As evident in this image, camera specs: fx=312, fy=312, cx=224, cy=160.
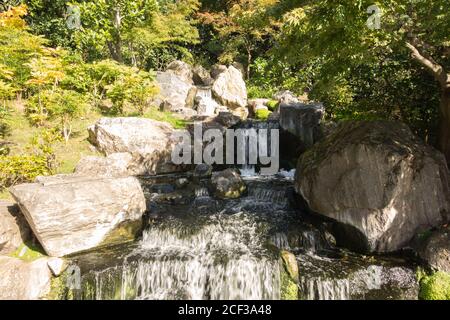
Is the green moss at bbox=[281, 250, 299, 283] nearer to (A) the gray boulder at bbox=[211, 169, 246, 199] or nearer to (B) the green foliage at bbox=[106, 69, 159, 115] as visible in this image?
(A) the gray boulder at bbox=[211, 169, 246, 199]

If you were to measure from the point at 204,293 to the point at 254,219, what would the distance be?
3.01 m

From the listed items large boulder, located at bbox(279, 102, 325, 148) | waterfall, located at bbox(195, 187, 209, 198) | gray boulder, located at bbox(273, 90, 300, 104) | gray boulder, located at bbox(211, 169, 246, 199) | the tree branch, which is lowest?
waterfall, located at bbox(195, 187, 209, 198)

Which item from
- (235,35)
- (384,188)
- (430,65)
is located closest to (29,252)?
(384,188)

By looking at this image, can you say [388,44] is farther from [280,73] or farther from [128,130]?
[280,73]

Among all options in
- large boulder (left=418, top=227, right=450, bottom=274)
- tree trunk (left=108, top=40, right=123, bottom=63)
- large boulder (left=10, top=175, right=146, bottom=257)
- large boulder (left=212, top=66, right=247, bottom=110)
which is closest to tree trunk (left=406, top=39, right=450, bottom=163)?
large boulder (left=418, top=227, right=450, bottom=274)

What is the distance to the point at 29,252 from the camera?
24.7 feet

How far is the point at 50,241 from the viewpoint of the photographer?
7406 mm

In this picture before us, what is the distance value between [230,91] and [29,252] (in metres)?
16.5

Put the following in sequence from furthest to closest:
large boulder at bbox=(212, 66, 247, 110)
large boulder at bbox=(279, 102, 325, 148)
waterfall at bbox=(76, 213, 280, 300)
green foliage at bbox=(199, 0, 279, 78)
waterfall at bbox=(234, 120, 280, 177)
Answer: green foliage at bbox=(199, 0, 279, 78), large boulder at bbox=(212, 66, 247, 110), waterfall at bbox=(234, 120, 280, 177), large boulder at bbox=(279, 102, 325, 148), waterfall at bbox=(76, 213, 280, 300)

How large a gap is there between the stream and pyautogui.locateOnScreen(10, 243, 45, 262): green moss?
3.12 ft

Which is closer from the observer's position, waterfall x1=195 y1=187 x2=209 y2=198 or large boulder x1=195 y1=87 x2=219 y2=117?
waterfall x1=195 y1=187 x2=209 y2=198

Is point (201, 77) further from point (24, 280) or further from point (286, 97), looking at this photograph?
point (24, 280)

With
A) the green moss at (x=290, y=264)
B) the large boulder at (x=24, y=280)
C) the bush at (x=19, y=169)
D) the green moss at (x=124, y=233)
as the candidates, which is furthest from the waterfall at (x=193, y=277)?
the bush at (x=19, y=169)

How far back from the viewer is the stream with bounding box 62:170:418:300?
6.79 m
